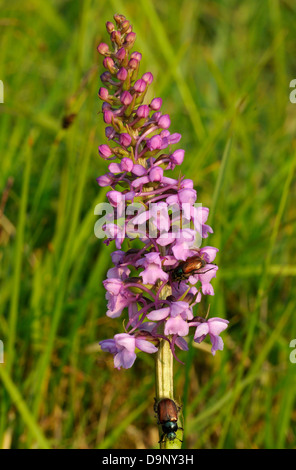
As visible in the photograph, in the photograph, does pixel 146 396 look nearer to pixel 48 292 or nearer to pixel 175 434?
pixel 48 292

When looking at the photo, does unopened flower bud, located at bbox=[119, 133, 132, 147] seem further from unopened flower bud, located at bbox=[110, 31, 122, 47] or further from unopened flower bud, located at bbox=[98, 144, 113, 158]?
unopened flower bud, located at bbox=[110, 31, 122, 47]

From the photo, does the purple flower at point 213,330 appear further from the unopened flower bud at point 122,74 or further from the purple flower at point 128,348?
the unopened flower bud at point 122,74

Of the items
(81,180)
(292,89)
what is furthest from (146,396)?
(292,89)

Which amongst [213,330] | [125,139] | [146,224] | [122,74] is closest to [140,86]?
[122,74]

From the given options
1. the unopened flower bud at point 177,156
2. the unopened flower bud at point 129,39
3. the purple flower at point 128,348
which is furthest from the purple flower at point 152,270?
the unopened flower bud at point 129,39

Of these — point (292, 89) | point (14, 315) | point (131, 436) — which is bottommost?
point (131, 436)

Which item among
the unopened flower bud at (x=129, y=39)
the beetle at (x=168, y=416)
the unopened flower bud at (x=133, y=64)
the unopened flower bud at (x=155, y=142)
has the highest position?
the unopened flower bud at (x=129, y=39)

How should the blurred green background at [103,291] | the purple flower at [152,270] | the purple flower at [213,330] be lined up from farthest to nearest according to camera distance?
the blurred green background at [103,291] → the purple flower at [213,330] → the purple flower at [152,270]

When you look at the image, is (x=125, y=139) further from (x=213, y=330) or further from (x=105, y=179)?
(x=213, y=330)
